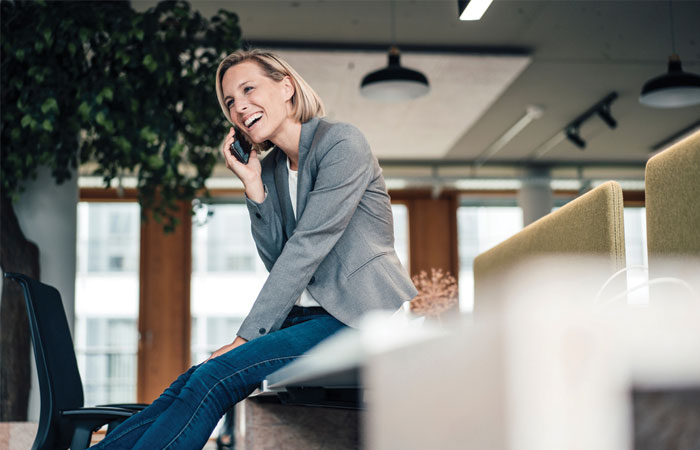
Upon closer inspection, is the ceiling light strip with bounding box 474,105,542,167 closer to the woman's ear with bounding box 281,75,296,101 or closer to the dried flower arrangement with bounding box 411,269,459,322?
the dried flower arrangement with bounding box 411,269,459,322

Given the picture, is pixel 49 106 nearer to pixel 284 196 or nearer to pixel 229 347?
pixel 284 196

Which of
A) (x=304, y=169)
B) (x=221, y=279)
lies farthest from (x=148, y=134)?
(x=221, y=279)

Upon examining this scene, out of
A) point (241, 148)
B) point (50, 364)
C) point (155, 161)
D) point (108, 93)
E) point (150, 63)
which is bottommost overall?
point (50, 364)

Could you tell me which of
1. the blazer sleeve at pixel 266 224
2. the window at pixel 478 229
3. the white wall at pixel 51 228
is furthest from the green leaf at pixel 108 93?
the window at pixel 478 229

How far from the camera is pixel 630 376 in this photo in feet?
1.15

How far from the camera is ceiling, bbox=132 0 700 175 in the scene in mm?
4531

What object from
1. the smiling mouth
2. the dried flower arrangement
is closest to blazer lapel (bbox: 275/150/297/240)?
the smiling mouth

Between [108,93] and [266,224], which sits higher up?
[108,93]

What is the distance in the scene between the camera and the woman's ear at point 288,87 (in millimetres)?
1729

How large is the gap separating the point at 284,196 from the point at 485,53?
3.60m

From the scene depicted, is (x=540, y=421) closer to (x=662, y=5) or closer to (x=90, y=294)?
(x=662, y=5)

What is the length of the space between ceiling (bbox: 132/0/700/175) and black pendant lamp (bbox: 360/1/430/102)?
58 cm

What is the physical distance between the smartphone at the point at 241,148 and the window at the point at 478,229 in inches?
288

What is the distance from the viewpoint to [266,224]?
1.68 meters
